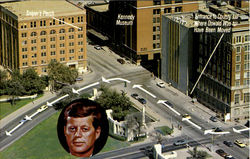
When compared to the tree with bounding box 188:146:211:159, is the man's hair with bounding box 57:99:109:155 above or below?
above

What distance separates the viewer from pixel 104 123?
136375 millimetres

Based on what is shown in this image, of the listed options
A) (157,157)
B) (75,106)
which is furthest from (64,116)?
(157,157)

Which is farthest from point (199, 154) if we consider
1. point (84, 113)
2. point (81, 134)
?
point (84, 113)

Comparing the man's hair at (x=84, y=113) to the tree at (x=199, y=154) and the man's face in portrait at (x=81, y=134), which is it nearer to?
the man's face in portrait at (x=81, y=134)

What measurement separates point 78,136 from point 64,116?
4.30 metres

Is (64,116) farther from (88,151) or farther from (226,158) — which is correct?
(226,158)

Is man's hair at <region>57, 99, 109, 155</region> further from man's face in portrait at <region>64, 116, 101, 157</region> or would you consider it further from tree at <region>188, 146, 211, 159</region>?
tree at <region>188, 146, 211, 159</region>

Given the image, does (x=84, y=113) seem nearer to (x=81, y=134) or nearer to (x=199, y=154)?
(x=81, y=134)

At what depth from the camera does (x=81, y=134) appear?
137250 millimetres

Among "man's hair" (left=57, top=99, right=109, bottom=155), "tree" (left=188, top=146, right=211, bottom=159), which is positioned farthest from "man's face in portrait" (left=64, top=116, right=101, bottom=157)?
"tree" (left=188, top=146, right=211, bottom=159)

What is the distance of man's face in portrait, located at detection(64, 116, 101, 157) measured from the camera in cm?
13650

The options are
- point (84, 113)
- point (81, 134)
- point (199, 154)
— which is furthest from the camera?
point (199, 154)

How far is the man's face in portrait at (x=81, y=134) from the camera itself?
448ft

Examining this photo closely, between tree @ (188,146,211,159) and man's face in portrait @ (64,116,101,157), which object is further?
tree @ (188,146,211,159)
